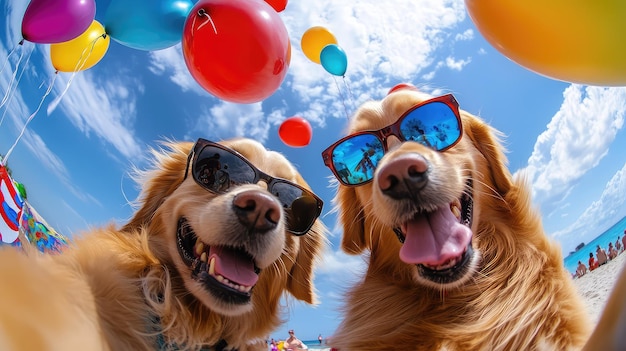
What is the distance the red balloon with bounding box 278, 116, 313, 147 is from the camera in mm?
4438

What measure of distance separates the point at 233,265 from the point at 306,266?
804mm

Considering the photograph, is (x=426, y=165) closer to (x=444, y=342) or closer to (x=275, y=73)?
(x=444, y=342)

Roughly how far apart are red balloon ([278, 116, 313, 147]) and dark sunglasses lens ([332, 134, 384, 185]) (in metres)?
1.98

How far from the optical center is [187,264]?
210cm

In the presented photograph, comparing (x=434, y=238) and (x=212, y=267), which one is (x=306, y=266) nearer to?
(x=212, y=267)

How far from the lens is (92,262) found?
1.61 m

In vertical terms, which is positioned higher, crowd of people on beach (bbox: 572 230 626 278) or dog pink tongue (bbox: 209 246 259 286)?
crowd of people on beach (bbox: 572 230 626 278)

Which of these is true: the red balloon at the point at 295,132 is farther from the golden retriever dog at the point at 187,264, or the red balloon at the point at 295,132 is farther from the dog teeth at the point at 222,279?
the dog teeth at the point at 222,279

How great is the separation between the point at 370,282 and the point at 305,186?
0.79 metres

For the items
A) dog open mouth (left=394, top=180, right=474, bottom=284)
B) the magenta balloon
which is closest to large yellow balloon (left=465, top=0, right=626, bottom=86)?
dog open mouth (left=394, top=180, right=474, bottom=284)

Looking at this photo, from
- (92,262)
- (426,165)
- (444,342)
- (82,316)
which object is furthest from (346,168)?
(82,316)

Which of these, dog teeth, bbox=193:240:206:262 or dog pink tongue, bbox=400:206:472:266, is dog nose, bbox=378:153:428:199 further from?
dog teeth, bbox=193:240:206:262

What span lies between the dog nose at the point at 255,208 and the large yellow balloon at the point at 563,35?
4.32ft

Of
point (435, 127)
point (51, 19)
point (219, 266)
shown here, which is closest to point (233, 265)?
point (219, 266)
